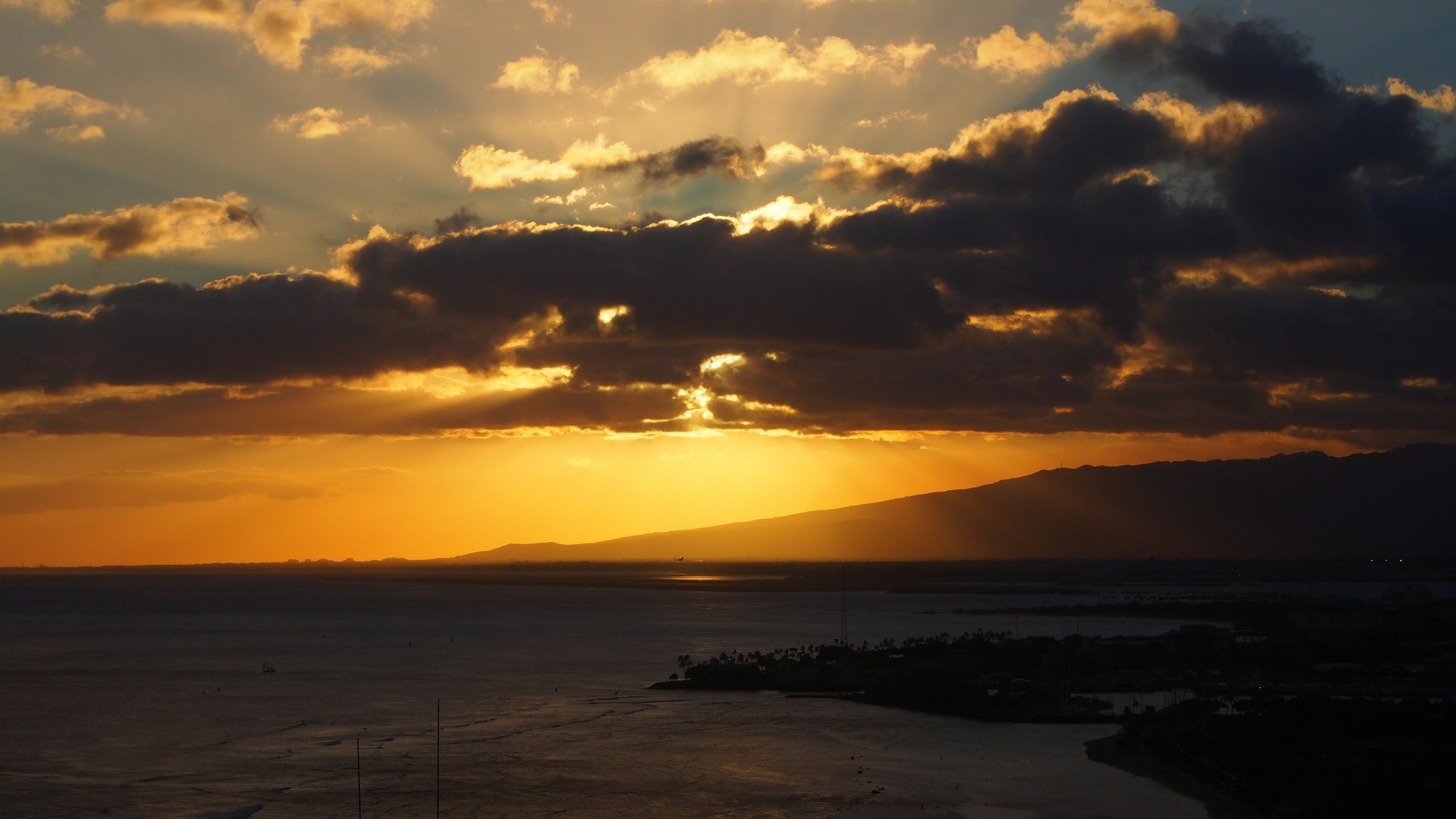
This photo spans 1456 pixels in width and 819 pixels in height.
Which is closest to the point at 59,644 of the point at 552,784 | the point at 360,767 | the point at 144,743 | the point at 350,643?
the point at 350,643

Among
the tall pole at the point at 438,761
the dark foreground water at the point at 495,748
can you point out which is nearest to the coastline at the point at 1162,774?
the dark foreground water at the point at 495,748

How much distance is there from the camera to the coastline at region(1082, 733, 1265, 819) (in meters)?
A: 47.2

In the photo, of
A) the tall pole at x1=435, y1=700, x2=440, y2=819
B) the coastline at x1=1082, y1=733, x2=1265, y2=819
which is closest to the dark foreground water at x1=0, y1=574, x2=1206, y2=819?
the tall pole at x1=435, y1=700, x2=440, y2=819

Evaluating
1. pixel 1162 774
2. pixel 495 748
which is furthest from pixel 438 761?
pixel 1162 774

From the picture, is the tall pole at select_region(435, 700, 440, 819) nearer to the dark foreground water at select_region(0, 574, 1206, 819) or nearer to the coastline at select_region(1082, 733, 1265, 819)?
the dark foreground water at select_region(0, 574, 1206, 819)

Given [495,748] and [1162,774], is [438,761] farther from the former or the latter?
[1162,774]

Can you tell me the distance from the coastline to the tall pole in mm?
29782

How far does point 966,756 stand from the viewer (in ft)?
196

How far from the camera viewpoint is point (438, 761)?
187 ft

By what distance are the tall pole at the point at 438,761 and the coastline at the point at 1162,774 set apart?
2978 centimetres

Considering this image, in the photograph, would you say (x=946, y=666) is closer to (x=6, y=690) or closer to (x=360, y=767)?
(x=360, y=767)

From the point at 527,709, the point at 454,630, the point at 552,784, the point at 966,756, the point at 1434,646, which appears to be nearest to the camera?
the point at 552,784

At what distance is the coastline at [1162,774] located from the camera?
47219 mm

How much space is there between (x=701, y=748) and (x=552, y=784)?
11.1 m
